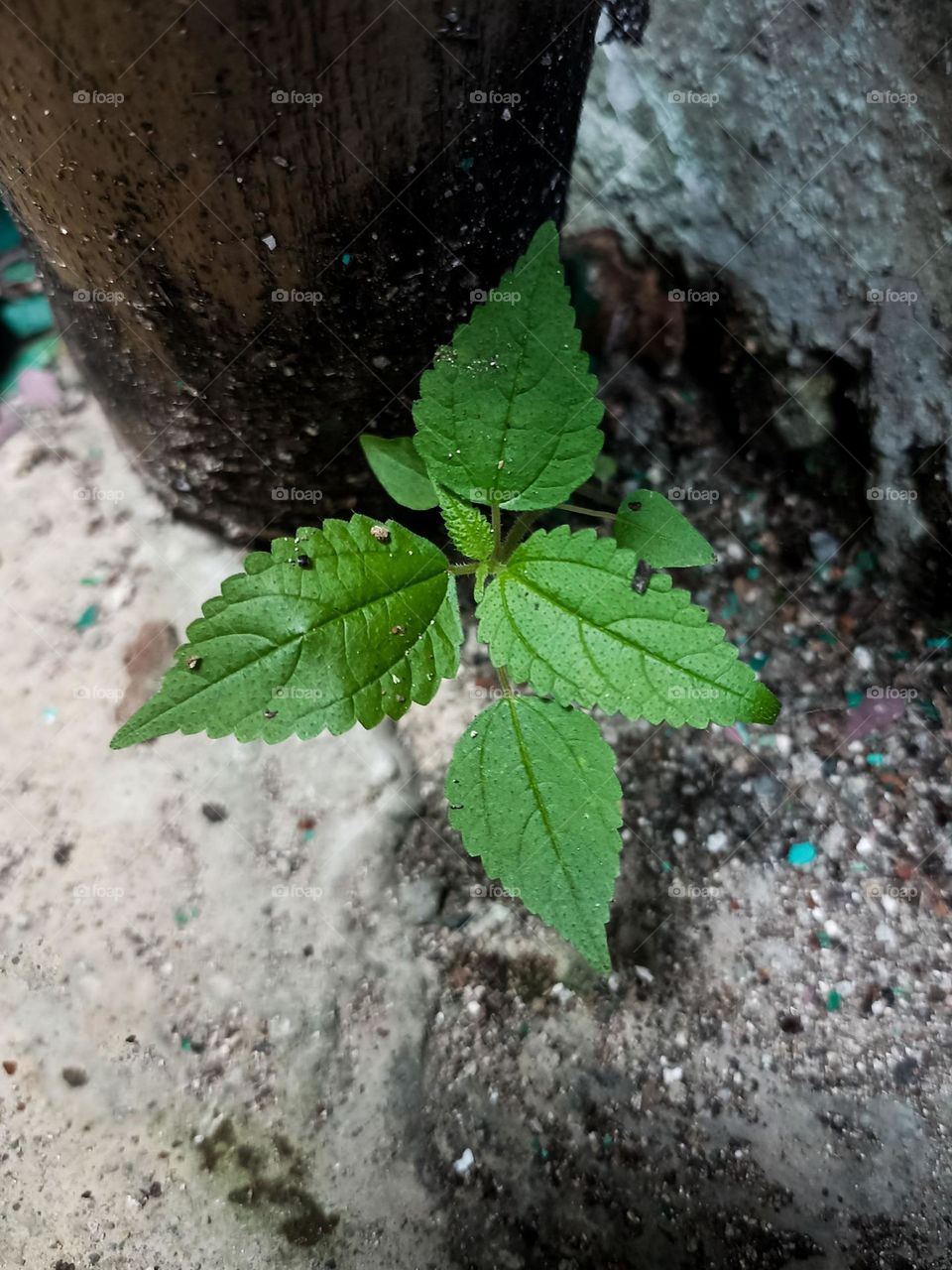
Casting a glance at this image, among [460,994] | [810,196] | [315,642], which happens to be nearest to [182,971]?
[460,994]

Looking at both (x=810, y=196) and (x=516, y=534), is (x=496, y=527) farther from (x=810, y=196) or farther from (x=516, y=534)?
(x=810, y=196)

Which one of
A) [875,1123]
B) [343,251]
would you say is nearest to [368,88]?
[343,251]

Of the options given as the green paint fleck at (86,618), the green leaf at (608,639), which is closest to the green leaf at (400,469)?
the green leaf at (608,639)

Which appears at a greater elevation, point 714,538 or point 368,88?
point 368,88

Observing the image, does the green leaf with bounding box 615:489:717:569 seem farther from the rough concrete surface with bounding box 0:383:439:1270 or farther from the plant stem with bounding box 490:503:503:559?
the rough concrete surface with bounding box 0:383:439:1270

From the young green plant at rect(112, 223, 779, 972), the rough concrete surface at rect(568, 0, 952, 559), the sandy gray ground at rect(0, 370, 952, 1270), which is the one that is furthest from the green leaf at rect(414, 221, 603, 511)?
the rough concrete surface at rect(568, 0, 952, 559)

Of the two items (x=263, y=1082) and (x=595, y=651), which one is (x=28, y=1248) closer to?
(x=263, y=1082)

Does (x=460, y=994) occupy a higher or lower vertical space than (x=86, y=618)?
higher
